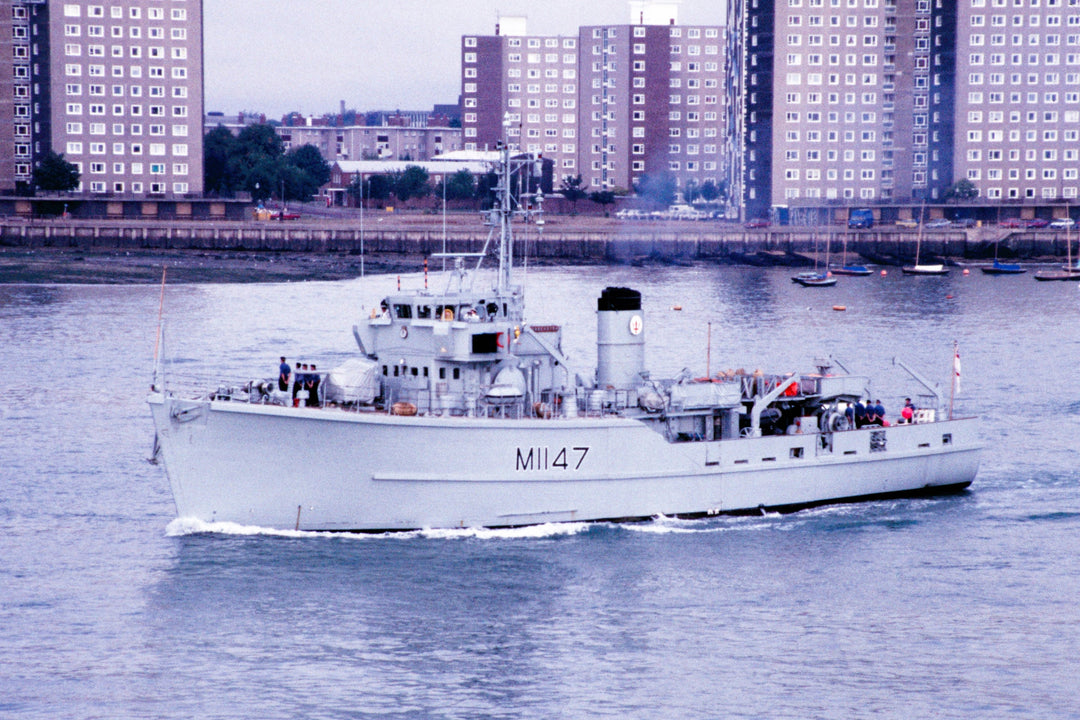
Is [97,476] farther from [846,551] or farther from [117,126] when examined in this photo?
[117,126]

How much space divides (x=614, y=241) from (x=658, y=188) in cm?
4913

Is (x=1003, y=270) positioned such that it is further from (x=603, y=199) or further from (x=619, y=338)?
(x=619, y=338)

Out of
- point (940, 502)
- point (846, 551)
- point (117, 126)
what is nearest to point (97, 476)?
point (846, 551)

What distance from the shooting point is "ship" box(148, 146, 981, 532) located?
28875 millimetres

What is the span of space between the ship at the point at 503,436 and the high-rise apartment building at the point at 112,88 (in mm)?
101093

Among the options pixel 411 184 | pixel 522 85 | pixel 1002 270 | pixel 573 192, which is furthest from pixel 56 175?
pixel 522 85

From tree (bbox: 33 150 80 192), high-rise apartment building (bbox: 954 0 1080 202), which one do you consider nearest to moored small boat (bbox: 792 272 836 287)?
high-rise apartment building (bbox: 954 0 1080 202)

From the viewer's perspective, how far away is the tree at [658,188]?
17000 centimetres

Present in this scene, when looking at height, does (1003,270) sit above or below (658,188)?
below

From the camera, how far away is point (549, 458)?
29953 millimetres

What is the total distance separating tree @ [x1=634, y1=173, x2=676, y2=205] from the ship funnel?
13533cm

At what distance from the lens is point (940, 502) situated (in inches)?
1379

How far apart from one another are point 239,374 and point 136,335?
16913 millimetres

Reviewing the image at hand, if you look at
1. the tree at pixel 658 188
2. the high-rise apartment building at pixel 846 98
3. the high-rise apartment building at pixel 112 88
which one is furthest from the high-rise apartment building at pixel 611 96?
the high-rise apartment building at pixel 112 88
